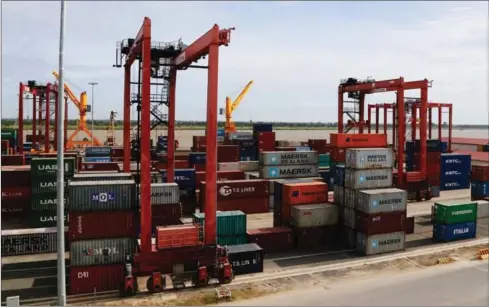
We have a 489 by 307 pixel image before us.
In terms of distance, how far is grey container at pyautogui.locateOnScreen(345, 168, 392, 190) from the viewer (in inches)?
1339

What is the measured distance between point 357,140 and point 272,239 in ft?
54.6

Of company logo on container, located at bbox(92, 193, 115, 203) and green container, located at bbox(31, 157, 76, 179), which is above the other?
green container, located at bbox(31, 157, 76, 179)

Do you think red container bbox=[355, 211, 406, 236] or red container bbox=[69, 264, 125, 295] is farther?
red container bbox=[355, 211, 406, 236]

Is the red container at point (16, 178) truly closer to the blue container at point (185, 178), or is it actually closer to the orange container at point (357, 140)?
the blue container at point (185, 178)

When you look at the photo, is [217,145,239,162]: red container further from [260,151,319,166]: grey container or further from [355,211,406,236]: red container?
[355,211,406,236]: red container

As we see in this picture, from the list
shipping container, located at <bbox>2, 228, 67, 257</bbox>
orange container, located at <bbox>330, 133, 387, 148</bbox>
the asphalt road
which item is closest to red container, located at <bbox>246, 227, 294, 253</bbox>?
the asphalt road

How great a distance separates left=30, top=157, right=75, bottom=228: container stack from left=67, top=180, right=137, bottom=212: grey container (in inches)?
540

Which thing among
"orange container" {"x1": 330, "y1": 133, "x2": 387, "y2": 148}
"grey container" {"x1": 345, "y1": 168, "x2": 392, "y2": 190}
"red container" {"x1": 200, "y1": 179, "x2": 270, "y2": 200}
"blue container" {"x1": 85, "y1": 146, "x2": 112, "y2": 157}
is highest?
"orange container" {"x1": 330, "y1": 133, "x2": 387, "y2": 148}

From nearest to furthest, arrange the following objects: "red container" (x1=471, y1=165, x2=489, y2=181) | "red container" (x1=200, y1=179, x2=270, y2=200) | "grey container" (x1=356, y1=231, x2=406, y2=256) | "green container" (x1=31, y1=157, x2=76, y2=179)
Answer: "grey container" (x1=356, y1=231, x2=406, y2=256)
"green container" (x1=31, y1=157, x2=76, y2=179)
"red container" (x1=200, y1=179, x2=270, y2=200)
"red container" (x1=471, y1=165, x2=489, y2=181)

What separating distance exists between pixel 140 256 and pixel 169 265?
194 cm

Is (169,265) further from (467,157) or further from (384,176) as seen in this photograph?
(467,157)

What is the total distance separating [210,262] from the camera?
84.9ft

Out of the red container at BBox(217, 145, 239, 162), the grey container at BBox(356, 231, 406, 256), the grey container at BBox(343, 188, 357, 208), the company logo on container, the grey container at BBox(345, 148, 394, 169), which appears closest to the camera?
the company logo on container

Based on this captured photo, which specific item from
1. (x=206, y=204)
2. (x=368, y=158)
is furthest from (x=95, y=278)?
(x=368, y=158)
